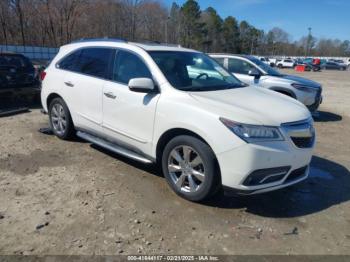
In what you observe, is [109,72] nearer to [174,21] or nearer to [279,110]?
[279,110]

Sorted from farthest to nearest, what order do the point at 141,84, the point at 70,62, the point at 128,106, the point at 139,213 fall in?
1. the point at 70,62
2. the point at 128,106
3. the point at 141,84
4. the point at 139,213

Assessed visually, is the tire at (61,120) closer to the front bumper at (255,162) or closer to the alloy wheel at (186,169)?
the alloy wheel at (186,169)

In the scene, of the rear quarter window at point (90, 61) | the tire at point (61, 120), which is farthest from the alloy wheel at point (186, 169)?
the tire at point (61, 120)


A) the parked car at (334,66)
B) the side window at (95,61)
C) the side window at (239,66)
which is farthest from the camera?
the parked car at (334,66)

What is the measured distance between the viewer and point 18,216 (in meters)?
3.59

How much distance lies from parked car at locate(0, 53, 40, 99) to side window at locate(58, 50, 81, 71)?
11.3 ft

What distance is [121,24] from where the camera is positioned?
6656 cm

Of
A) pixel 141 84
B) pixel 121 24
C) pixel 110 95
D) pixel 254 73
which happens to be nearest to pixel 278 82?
pixel 254 73

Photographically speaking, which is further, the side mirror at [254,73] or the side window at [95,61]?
the side mirror at [254,73]

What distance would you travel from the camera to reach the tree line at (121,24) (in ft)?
179

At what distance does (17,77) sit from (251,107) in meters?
7.23

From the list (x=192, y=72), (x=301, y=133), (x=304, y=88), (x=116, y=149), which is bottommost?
(x=116, y=149)

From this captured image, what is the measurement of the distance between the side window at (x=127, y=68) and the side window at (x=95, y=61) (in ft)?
0.68

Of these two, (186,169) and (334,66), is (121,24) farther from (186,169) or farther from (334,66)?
(186,169)
